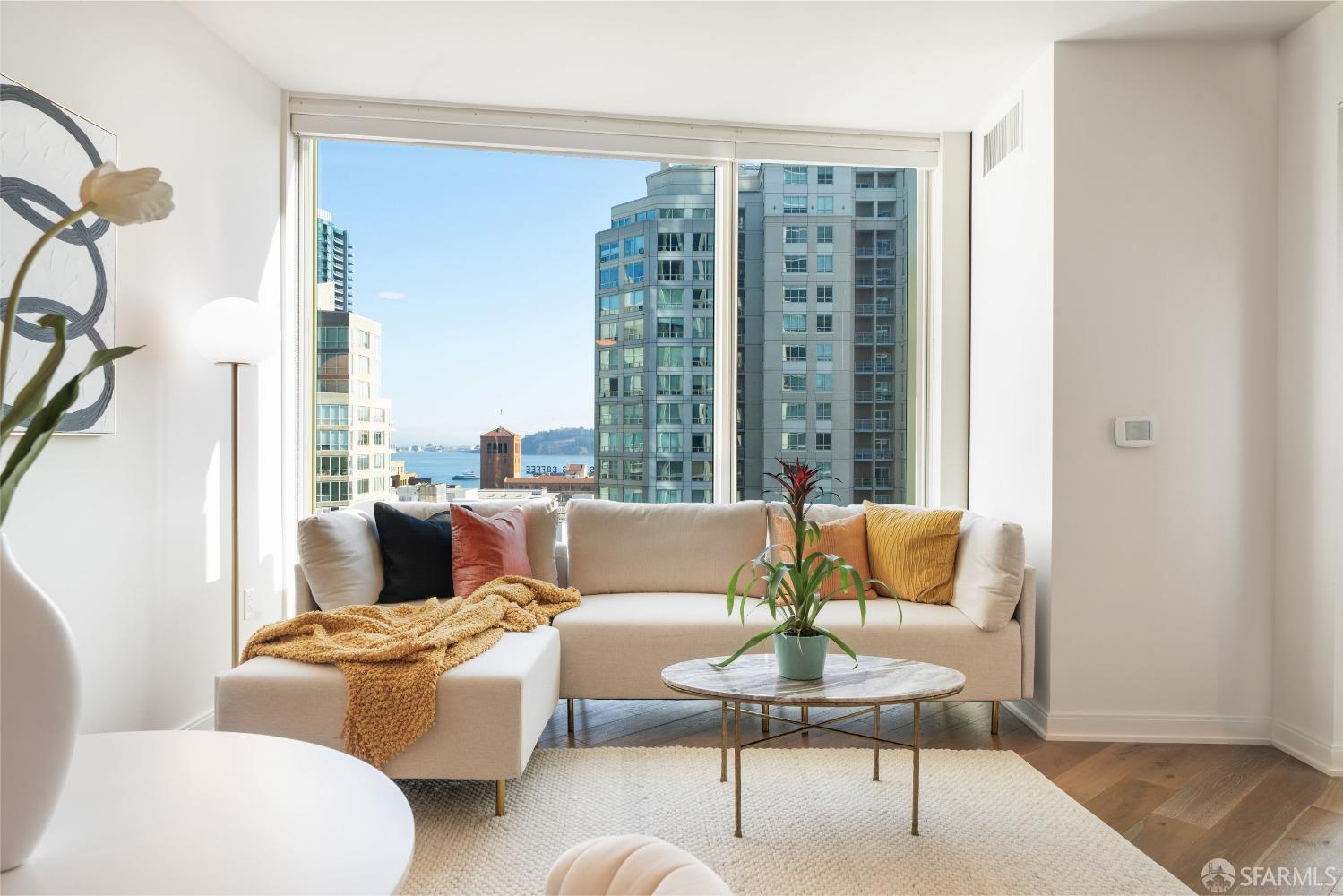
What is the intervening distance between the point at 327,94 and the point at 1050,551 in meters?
3.80

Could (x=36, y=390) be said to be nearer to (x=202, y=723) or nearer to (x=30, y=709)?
(x=30, y=709)

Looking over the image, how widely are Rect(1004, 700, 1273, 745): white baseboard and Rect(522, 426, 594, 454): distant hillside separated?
8.17ft

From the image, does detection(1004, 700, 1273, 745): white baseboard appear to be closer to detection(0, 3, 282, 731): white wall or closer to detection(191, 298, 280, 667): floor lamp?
detection(191, 298, 280, 667): floor lamp

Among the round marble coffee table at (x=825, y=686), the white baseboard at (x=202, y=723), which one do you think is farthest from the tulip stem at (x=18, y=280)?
the white baseboard at (x=202, y=723)

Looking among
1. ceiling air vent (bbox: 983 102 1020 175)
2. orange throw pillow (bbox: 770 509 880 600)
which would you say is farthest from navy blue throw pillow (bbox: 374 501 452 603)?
ceiling air vent (bbox: 983 102 1020 175)

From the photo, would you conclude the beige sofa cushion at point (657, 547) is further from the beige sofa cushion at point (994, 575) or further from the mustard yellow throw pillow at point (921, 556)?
the beige sofa cushion at point (994, 575)

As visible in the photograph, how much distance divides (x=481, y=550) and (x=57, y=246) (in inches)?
69.3

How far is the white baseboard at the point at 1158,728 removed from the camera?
329 cm

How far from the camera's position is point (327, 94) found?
404 cm

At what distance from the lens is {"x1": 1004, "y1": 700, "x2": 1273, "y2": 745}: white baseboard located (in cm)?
329

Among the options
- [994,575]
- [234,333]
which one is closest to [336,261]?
[234,333]

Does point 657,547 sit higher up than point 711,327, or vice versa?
point 711,327

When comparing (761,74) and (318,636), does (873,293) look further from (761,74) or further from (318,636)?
(318,636)

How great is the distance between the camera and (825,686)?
8.00 ft
